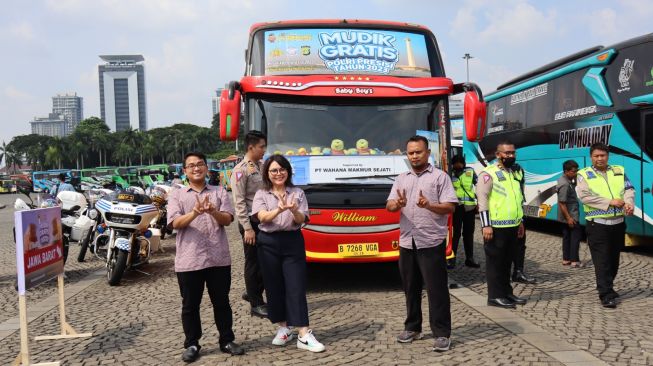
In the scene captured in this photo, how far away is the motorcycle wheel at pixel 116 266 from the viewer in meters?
7.80

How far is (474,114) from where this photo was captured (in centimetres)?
695

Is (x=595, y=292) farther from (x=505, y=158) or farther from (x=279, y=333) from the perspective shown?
(x=279, y=333)

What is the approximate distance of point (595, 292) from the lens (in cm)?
673

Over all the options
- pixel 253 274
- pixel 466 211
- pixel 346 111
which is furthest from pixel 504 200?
pixel 466 211

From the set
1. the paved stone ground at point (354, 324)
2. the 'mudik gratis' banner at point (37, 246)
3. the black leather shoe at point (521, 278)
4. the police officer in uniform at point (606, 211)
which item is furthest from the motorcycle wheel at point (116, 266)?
the police officer in uniform at point (606, 211)

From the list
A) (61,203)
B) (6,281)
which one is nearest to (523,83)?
(61,203)

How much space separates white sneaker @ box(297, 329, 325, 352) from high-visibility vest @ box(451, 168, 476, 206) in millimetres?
4462

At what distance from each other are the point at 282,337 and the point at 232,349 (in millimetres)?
466

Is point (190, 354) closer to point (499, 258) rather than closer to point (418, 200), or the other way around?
point (418, 200)

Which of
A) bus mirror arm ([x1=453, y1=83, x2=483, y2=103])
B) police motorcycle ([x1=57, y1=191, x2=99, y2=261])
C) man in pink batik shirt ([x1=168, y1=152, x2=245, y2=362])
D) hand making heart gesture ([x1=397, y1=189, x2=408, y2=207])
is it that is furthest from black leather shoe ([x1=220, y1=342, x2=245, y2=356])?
police motorcycle ([x1=57, y1=191, x2=99, y2=261])

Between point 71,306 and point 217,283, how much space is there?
9.98 feet

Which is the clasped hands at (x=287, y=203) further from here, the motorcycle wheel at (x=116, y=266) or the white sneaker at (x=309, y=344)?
the motorcycle wheel at (x=116, y=266)

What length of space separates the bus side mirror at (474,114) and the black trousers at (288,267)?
3107mm

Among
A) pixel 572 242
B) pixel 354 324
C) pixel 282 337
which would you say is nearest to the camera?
pixel 282 337
